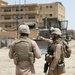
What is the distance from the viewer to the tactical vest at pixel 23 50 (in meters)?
4.79

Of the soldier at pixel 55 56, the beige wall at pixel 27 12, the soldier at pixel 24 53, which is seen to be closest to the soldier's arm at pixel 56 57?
the soldier at pixel 55 56

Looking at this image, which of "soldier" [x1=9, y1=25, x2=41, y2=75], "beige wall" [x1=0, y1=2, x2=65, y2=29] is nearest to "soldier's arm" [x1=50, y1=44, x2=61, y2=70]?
"soldier" [x1=9, y1=25, x2=41, y2=75]

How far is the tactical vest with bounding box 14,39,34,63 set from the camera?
189 inches

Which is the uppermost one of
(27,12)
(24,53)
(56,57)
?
(27,12)

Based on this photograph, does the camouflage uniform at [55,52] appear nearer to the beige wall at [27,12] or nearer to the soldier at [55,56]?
the soldier at [55,56]

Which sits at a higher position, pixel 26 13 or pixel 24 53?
pixel 26 13

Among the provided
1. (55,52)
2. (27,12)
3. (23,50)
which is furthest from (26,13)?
(23,50)

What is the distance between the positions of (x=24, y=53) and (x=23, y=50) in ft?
0.17

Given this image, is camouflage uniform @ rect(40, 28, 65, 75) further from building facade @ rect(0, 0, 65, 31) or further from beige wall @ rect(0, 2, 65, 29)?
beige wall @ rect(0, 2, 65, 29)

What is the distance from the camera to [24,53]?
15.8 ft

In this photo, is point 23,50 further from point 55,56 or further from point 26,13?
point 26,13

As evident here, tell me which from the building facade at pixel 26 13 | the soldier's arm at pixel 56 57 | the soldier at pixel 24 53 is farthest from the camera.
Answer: the building facade at pixel 26 13

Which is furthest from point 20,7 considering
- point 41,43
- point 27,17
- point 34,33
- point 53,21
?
point 41,43

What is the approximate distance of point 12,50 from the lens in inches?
193
